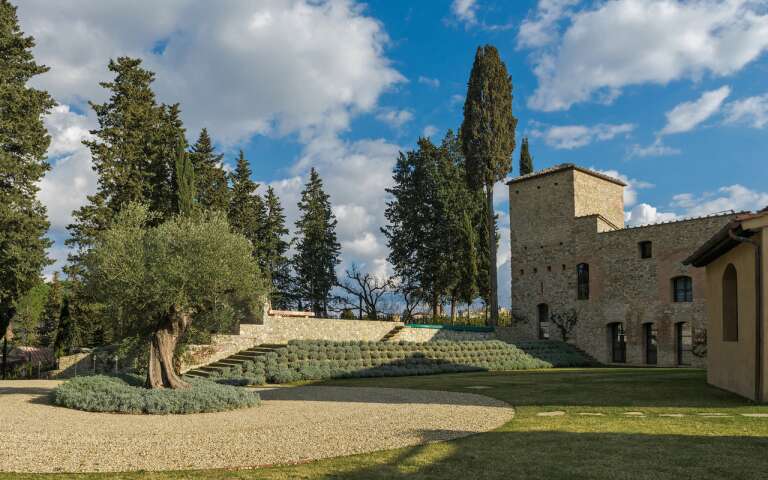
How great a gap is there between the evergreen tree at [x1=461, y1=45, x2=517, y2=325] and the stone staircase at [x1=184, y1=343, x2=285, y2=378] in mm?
15923

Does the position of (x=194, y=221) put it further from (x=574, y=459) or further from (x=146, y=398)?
(x=574, y=459)

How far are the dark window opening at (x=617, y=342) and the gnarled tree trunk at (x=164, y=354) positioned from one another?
23239mm

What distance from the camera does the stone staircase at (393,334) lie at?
1139 inches

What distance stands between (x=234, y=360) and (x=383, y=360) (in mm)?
5702

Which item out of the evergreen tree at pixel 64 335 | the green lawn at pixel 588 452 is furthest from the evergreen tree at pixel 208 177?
the green lawn at pixel 588 452

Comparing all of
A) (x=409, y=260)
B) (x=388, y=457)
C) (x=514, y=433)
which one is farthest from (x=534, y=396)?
(x=409, y=260)

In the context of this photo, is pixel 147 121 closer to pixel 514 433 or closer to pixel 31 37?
pixel 31 37

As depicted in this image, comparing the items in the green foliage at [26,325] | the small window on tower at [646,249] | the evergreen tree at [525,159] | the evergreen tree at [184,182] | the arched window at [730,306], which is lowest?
the green foliage at [26,325]

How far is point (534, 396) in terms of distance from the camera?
44.3 ft

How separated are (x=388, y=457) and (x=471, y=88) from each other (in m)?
30.4

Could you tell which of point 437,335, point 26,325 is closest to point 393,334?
point 437,335

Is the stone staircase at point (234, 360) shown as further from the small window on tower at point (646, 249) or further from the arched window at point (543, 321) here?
the small window on tower at point (646, 249)

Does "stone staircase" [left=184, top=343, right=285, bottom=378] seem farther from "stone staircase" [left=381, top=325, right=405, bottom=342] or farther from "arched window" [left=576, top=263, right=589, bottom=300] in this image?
"arched window" [left=576, top=263, right=589, bottom=300]

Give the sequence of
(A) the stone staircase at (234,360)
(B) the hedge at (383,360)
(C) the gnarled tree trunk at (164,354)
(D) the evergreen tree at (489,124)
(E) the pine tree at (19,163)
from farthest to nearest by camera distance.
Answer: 1. (D) the evergreen tree at (489,124)
2. (E) the pine tree at (19,163)
3. (A) the stone staircase at (234,360)
4. (B) the hedge at (383,360)
5. (C) the gnarled tree trunk at (164,354)
